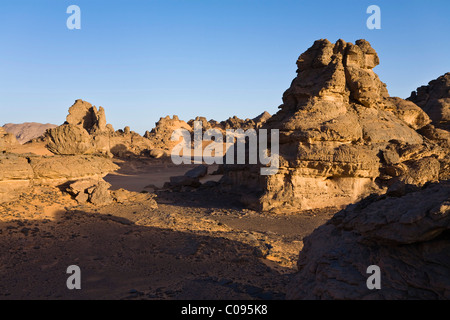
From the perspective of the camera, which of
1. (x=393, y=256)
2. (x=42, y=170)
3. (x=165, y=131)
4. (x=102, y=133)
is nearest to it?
(x=393, y=256)

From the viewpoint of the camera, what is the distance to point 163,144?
34.7m

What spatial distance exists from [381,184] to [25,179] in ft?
36.0

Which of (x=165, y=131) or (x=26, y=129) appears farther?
(x=26, y=129)

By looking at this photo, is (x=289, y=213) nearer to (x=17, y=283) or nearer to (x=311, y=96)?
(x=311, y=96)

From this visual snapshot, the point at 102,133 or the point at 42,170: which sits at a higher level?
the point at 102,133

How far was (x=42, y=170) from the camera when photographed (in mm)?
7480

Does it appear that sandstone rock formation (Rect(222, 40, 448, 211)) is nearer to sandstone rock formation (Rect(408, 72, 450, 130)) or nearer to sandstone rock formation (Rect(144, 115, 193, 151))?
sandstone rock formation (Rect(408, 72, 450, 130))

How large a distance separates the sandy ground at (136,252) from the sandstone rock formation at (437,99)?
1313 cm

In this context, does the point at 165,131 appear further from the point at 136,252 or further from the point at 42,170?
the point at 136,252

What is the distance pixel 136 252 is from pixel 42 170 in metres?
4.17

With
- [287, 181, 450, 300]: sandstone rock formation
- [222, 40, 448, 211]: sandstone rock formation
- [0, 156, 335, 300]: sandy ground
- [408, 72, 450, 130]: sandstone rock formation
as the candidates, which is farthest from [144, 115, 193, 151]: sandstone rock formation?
[287, 181, 450, 300]: sandstone rock formation

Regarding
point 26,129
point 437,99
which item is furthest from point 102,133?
point 26,129

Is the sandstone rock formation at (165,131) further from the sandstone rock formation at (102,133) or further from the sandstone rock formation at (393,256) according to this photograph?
the sandstone rock formation at (393,256)
